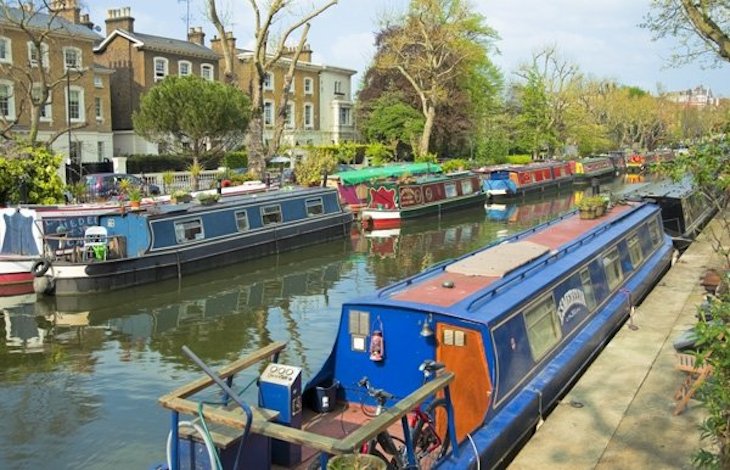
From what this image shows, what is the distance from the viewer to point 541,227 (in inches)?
549

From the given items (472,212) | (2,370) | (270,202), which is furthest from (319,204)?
(2,370)

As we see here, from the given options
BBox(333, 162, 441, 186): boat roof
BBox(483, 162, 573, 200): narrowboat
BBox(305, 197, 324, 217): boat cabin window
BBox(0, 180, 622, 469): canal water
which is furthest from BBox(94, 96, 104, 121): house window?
BBox(0, 180, 622, 469): canal water

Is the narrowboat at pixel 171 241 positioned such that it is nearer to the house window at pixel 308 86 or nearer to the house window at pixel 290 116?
the house window at pixel 290 116

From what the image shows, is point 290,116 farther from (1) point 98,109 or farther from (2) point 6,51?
(2) point 6,51

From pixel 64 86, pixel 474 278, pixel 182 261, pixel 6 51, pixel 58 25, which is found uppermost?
pixel 58 25

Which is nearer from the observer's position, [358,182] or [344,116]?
[358,182]

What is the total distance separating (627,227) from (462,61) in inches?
1567

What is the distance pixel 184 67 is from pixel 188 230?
3009 cm

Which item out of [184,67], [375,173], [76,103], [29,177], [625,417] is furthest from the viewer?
[184,67]

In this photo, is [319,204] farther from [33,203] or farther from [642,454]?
[642,454]

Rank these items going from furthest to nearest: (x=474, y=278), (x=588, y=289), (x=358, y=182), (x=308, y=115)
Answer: (x=308, y=115), (x=358, y=182), (x=588, y=289), (x=474, y=278)

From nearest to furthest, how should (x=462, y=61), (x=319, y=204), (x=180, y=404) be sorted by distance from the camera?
(x=180, y=404), (x=319, y=204), (x=462, y=61)

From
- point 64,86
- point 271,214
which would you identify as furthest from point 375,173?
point 64,86

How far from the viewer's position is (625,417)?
7402 mm
